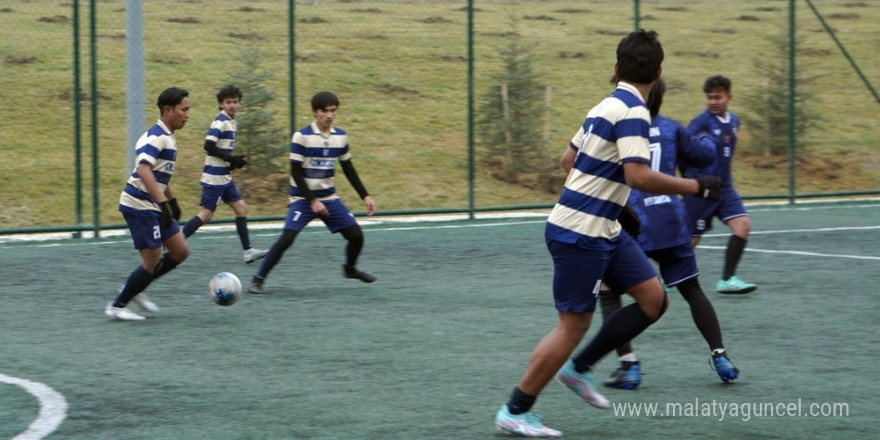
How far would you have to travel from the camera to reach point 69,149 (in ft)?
56.9

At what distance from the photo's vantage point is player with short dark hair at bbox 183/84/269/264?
1222 cm

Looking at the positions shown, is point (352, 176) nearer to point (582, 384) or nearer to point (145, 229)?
point (145, 229)

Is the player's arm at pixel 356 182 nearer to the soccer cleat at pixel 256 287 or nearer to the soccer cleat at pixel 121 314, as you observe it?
the soccer cleat at pixel 256 287

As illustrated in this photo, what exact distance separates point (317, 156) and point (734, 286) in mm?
3373

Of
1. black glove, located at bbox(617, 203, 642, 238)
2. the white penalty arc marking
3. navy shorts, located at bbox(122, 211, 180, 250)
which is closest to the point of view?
the white penalty arc marking

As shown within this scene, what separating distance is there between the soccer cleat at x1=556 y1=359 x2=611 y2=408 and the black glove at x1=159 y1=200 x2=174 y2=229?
3.55 meters

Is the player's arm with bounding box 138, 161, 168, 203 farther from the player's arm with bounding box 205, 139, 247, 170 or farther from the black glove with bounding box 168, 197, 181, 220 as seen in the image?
the player's arm with bounding box 205, 139, 247, 170

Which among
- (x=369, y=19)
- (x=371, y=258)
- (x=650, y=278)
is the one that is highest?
(x=369, y=19)

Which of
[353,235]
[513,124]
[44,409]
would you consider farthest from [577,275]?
[513,124]

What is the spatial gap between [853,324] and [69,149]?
37.7 ft

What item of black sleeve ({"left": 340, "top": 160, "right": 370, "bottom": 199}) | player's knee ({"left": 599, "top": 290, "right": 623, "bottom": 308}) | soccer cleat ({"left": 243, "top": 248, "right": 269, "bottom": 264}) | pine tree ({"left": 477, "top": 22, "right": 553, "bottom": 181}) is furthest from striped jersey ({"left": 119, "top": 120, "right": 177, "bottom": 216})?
pine tree ({"left": 477, "top": 22, "right": 553, "bottom": 181})

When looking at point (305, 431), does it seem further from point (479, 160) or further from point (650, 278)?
point (479, 160)

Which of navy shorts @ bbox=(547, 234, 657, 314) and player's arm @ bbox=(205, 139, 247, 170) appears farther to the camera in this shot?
player's arm @ bbox=(205, 139, 247, 170)

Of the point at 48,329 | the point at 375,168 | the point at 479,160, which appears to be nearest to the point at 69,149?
the point at 375,168
